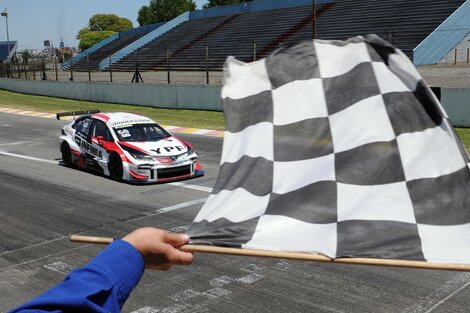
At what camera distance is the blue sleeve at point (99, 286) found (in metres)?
1.24

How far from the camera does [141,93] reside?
2692cm

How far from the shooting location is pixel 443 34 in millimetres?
32594

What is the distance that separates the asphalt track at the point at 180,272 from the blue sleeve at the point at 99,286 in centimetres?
407

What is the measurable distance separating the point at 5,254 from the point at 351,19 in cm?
3686

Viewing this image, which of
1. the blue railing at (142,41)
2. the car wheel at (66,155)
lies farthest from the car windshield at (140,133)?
the blue railing at (142,41)

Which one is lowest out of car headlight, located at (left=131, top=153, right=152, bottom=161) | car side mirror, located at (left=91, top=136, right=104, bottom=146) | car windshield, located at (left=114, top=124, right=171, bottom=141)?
car headlight, located at (left=131, top=153, right=152, bottom=161)

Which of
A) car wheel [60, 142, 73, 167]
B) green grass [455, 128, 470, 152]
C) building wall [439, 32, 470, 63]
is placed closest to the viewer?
car wheel [60, 142, 73, 167]

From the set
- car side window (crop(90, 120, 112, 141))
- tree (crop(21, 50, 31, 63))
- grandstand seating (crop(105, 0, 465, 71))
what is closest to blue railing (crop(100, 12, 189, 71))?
grandstand seating (crop(105, 0, 465, 71))

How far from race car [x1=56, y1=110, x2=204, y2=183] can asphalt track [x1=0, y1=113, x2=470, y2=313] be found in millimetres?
433

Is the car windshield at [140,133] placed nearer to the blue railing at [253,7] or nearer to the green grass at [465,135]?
the green grass at [465,135]

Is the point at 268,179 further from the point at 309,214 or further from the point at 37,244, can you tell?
the point at 37,244

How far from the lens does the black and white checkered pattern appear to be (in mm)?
2400

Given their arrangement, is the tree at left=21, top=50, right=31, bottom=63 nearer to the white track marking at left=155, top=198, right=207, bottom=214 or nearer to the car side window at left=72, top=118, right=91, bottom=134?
the car side window at left=72, top=118, right=91, bottom=134

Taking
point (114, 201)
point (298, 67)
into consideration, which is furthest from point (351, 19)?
point (298, 67)
